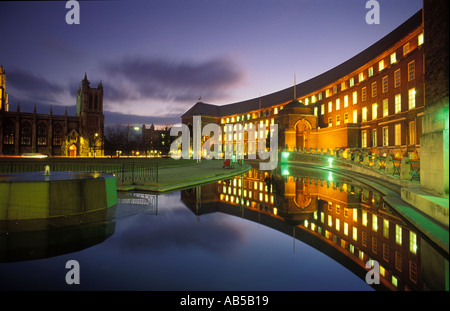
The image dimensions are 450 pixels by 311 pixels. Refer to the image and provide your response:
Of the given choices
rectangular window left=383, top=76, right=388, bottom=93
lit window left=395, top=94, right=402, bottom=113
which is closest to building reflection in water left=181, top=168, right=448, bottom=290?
lit window left=395, top=94, right=402, bottom=113

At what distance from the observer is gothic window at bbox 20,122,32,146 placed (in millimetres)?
83875

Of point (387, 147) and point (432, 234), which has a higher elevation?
point (387, 147)

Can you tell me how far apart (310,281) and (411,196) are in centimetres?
761

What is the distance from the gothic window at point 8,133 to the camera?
8181 centimetres

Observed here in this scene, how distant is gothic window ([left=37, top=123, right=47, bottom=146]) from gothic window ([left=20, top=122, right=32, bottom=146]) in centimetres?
277

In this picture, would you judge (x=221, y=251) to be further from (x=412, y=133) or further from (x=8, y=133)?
(x=8, y=133)

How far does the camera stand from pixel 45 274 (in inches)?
179

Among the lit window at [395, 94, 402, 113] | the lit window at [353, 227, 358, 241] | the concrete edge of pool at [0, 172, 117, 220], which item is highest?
the lit window at [395, 94, 402, 113]

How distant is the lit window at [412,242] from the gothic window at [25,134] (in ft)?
353

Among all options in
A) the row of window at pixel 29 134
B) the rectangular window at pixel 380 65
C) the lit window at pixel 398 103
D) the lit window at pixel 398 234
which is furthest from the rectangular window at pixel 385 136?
the row of window at pixel 29 134

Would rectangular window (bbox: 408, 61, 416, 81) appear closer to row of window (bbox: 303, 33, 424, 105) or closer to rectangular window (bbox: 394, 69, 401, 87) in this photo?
row of window (bbox: 303, 33, 424, 105)

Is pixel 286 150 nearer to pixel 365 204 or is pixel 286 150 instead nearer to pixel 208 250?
pixel 365 204

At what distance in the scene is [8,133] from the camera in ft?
271

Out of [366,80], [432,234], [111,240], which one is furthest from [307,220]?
[366,80]
